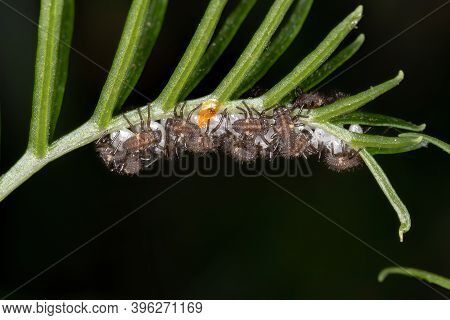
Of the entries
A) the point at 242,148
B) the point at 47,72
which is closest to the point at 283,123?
the point at 242,148

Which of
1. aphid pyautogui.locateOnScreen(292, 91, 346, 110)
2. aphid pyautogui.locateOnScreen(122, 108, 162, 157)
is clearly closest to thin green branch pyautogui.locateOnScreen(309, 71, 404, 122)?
aphid pyautogui.locateOnScreen(292, 91, 346, 110)

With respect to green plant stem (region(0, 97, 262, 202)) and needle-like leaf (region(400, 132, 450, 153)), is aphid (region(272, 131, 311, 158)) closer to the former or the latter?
green plant stem (region(0, 97, 262, 202))

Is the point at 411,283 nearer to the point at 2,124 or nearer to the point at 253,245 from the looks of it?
the point at 253,245

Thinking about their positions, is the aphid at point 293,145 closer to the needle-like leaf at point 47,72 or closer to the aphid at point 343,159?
the aphid at point 343,159

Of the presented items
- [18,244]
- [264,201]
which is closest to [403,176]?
[264,201]

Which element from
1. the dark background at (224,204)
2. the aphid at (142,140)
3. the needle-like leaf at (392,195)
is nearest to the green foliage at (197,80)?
the needle-like leaf at (392,195)

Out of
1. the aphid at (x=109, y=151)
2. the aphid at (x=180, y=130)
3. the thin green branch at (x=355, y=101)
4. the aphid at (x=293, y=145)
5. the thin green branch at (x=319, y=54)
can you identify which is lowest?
the thin green branch at (x=355, y=101)

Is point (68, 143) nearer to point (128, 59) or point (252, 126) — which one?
point (128, 59)
